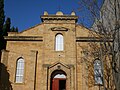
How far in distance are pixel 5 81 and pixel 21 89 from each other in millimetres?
2047

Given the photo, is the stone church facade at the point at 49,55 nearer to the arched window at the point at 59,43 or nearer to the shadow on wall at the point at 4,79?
the arched window at the point at 59,43

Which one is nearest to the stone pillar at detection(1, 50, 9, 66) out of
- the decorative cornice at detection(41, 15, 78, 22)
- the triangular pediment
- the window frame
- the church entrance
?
the window frame

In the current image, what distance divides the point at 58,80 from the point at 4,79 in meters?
6.07

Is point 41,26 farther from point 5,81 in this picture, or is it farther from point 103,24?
point 103,24

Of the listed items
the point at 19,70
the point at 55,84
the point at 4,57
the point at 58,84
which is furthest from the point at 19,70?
the point at 58,84

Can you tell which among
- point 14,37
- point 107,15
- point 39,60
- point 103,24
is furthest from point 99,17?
point 14,37

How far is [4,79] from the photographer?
1039 inches

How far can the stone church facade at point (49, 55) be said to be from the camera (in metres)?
26.2

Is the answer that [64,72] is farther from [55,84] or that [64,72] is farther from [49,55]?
[49,55]

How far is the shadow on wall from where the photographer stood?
2614cm

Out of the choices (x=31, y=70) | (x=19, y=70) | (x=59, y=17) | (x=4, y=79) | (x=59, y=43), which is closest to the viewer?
(x=4, y=79)

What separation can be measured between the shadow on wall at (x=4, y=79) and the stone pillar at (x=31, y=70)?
2.20m

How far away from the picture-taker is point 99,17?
63.2ft

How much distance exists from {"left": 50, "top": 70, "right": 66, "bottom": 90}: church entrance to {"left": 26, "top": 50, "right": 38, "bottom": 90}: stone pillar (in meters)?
2.14
